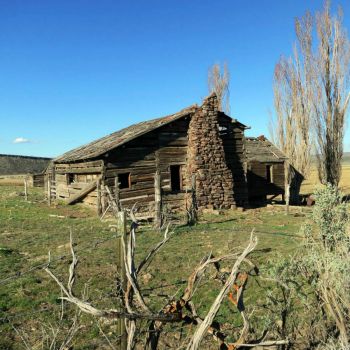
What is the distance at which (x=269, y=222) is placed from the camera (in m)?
14.7

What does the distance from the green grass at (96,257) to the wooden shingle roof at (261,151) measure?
7127 mm

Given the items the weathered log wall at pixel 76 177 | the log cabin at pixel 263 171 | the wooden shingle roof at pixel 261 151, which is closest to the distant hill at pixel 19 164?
the weathered log wall at pixel 76 177

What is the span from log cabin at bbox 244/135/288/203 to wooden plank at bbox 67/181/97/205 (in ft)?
33.5

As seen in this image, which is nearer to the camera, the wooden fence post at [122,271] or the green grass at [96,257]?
the wooden fence post at [122,271]

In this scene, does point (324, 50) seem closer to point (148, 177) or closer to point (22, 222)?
point (148, 177)

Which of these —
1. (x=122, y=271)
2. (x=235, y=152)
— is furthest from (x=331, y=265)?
(x=235, y=152)

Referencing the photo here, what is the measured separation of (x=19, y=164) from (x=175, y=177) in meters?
59.5

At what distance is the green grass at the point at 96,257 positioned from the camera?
555 cm

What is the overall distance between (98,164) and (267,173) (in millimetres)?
12470

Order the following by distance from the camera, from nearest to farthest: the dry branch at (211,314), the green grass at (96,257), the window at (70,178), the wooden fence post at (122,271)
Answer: the dry branch at (211,314) → the wooden fence post at (122,271) → the green grass at (96,257) → the window at (70,178)

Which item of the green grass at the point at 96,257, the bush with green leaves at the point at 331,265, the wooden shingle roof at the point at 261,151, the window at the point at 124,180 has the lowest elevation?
the green grass at the point at 96,257

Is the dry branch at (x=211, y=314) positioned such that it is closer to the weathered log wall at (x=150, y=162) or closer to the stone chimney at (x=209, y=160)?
the weathered log wall at (x=150, y=162)

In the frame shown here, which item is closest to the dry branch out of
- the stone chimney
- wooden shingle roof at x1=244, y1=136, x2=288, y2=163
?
the stone chimney

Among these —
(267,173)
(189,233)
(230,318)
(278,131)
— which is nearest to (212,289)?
(230,318)
